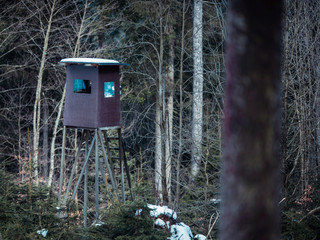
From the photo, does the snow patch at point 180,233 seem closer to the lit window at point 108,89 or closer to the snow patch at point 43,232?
the snow patch at point 43,232

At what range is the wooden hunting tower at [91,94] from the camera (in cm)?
967

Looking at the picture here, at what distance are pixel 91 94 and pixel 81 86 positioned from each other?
17.6 inches

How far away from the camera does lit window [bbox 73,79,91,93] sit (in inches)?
393

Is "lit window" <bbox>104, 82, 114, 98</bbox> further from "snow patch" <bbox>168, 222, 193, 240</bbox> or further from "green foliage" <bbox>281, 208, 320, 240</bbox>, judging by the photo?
"green foliage" <bbox>281, 208, 320, 240</bbox>

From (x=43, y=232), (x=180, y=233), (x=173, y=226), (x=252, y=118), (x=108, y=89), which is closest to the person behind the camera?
(x=252, y=118)

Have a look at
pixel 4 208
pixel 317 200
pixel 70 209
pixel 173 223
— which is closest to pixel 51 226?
pixel 70 209

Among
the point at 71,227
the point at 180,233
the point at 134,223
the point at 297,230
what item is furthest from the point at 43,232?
the point at 297,230

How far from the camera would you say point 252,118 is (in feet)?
3.53

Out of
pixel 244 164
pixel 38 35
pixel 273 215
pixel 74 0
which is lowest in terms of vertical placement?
pixel 273 215

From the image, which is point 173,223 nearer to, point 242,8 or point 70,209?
point 70,209

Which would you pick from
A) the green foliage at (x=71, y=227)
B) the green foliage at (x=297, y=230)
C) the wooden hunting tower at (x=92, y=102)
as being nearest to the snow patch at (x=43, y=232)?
the green foliage at (x=71, y=227)

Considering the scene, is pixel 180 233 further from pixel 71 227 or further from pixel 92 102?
pixel 92 102

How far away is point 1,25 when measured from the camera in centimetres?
1437

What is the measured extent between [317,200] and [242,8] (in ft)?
19.0
